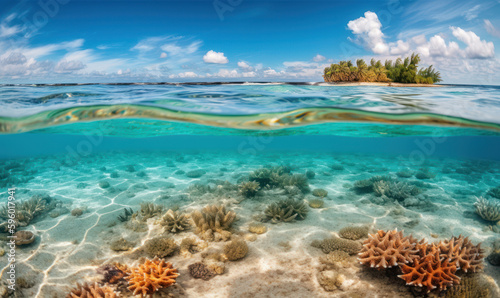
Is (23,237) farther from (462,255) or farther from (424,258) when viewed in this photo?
(462,255)

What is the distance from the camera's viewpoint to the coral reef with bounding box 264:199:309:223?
27.7 feet

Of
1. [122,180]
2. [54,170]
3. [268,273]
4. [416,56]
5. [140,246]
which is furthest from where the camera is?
[54,170]

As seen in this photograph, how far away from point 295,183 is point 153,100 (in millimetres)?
7928

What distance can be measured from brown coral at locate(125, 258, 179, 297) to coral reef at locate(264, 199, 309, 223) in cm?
413

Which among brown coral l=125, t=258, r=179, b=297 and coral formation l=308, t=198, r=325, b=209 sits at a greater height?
brown coral l=125, t=258, r=179, b=297

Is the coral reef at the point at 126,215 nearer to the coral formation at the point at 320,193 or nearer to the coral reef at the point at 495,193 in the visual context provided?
the coral formation at the point at 320,193

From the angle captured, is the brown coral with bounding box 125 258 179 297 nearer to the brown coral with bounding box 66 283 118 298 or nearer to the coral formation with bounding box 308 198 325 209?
the brown coral with bounding box 66 283 118 298

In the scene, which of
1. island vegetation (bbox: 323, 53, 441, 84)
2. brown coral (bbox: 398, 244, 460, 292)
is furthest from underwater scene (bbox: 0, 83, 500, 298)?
island vegetation (bbox: 323, 53, 441, 84)

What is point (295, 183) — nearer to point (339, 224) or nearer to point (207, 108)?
point (339, 224)

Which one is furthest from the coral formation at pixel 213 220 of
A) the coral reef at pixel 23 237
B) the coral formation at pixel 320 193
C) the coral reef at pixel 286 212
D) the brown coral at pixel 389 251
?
the coral reef at pixel 23 237

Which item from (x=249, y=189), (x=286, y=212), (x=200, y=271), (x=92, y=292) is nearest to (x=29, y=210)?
(x=92, y=292)

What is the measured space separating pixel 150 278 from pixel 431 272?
6.07 metres

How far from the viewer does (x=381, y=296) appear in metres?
5.01

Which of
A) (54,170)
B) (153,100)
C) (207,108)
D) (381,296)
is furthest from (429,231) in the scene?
(54,170)
